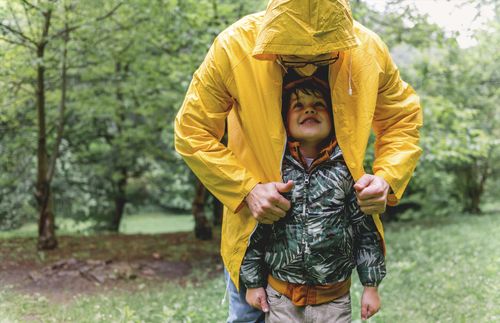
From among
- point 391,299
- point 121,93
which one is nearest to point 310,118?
point 391,299

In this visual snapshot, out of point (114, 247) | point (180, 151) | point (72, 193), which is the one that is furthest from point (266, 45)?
point (72, 193)

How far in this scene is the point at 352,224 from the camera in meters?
2.31

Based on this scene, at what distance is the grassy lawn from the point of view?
5.17m

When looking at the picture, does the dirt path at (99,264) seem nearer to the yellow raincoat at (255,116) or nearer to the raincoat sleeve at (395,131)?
the yellow raincoat at (255,116)

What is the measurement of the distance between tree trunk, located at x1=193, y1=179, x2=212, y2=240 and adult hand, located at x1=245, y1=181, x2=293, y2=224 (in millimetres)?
9556

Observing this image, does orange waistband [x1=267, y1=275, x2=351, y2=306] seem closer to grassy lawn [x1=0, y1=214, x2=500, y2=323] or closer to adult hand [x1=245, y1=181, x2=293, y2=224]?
adult hand [x1=245, y1=181, x2=293, y2=224]

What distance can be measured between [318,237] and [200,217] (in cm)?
1009

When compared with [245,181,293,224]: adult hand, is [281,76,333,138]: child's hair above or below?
above

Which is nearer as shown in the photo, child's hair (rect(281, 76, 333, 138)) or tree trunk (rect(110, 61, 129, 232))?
child's hair (rect(281, 76, 333, 138))

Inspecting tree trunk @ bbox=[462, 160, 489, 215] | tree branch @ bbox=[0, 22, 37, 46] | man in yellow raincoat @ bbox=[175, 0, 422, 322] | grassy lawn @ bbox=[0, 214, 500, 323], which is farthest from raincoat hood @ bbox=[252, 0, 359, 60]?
tree trunk @ bbox=[462, 160, 489, 215]

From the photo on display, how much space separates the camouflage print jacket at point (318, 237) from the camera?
220 centimetres

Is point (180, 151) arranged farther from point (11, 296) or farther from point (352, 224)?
point (11, 296)

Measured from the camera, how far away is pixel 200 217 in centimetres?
1212

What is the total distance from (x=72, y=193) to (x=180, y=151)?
1280cm
